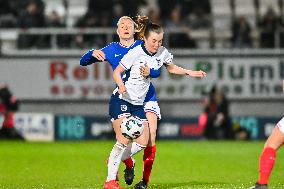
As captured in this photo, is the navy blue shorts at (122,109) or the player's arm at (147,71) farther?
the navy blue shorts at (122,109)

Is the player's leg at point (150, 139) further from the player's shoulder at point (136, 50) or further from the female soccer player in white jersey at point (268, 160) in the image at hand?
the female soccer player in white jersey at point (268, 160)

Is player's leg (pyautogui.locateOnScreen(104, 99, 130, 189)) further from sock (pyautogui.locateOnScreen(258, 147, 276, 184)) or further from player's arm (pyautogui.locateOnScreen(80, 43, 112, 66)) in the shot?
sock (pyautogui.locateOnScreen(258, 147, 276, 184))

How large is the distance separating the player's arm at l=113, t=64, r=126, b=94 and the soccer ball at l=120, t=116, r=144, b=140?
18.6 inches

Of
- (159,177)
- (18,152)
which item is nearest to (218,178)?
(159,177)

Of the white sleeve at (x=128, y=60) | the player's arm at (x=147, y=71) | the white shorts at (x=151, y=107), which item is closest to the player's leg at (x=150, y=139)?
the white shorts at (x=151, y=107)

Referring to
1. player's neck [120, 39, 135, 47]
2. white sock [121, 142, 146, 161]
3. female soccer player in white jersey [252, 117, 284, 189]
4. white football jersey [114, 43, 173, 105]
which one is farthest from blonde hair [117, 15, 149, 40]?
female soccer player in white jersey [252, 117, 284, 189]

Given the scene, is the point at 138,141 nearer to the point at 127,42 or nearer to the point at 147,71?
the point at 147,71

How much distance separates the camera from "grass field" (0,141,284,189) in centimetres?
1391

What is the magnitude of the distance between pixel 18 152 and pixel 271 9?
1057cm

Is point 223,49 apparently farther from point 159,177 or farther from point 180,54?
point 159,177

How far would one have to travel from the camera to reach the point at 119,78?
11.8 meters

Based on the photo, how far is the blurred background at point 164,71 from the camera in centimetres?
2820

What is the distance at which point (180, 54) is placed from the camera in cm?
2812

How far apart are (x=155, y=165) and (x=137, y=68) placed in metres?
5.67
